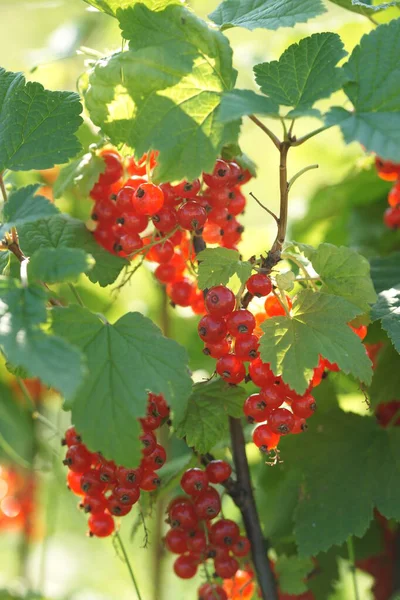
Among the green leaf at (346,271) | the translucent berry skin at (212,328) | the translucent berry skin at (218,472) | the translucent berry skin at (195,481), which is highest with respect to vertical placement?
the green leaf at (346,271)

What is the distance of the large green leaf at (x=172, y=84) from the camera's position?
88cm

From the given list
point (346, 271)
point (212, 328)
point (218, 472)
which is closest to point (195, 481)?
point (218, 472)

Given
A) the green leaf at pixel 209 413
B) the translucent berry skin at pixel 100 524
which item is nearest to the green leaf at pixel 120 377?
the green leaf at pixel 209 413

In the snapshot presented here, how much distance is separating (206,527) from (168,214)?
0.47 metres

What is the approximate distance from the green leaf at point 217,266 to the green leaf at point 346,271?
0.37 ft

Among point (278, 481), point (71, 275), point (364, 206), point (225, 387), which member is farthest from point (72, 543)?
point (71, 275)

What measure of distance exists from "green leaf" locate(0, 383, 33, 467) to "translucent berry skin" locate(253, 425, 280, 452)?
2.83 feet

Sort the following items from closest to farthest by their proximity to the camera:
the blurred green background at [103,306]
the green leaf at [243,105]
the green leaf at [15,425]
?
the green leaf at [243,105]
the blurred green background at [103,306]
the green leaf at [15,425]

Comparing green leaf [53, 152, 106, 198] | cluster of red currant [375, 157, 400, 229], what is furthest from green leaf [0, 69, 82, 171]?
cluster of red currant [375, 157, 400, 229]

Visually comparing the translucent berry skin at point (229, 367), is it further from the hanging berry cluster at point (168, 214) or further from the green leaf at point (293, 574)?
the green leaf at point (293, 574)

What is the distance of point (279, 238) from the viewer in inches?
36.6

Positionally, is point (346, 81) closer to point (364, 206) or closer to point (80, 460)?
point (80, 460)

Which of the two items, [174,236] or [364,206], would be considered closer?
[174,236]

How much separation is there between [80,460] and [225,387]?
0.72 feet
